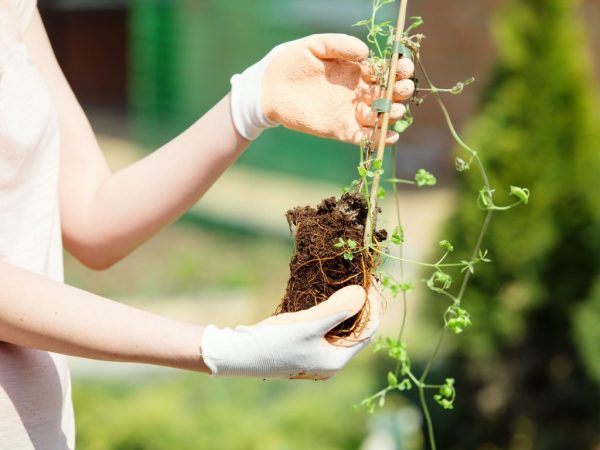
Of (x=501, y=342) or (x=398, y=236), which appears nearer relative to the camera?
(x=398, y=236)

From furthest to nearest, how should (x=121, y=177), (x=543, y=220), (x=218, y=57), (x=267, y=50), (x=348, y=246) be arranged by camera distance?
1. (x=218, y=57)
2. (x=267, y=50)
3. (x=543, y=220)
4. (x=121, y=177)
5. (x=348, y=246)

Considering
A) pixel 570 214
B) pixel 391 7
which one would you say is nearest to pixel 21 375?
pixel 570 214

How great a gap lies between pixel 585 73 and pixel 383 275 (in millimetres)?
2463

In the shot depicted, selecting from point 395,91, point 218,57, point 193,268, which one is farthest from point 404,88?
point 218,57

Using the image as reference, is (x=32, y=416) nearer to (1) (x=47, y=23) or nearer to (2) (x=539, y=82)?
(2) (x=539, y=82)

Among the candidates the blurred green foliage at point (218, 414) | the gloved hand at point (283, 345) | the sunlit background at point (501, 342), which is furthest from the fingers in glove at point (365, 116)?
the blurred green foliage at point (218, 414)

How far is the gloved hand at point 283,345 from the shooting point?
1346 millimetres

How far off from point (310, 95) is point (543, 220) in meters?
2.26

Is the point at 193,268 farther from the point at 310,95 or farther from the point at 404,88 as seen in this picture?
the point at 404,88

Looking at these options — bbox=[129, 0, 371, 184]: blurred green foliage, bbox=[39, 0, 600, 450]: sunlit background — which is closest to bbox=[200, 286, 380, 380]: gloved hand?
bbox=[39, 0, 600, 450]: sunlit background

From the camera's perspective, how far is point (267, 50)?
628cm

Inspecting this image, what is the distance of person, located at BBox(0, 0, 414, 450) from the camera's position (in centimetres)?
135

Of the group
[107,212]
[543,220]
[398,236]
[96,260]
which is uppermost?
[398,236]

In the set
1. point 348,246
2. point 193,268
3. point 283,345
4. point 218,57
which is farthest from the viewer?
point 218,57
